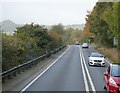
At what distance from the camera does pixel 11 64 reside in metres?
24.7

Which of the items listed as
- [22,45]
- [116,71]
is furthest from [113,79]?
[22,45]

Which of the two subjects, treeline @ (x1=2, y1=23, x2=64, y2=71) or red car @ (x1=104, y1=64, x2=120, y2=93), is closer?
red car @ (x1=104, y1=64, x2=120, y2=93)

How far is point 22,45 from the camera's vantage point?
3155 cm

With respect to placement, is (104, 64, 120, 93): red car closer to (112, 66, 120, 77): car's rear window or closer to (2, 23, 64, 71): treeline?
(112, 66, 120, 77): car's rear window

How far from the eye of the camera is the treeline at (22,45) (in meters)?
23.4

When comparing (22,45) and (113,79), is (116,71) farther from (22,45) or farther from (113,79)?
(22,45)

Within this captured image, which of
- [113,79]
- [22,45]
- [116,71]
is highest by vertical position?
[22,45]

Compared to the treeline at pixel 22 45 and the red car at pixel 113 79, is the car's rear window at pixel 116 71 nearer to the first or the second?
the red car at pixel 113 79

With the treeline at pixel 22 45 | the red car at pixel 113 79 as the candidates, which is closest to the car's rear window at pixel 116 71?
the red car at pixel 113 79

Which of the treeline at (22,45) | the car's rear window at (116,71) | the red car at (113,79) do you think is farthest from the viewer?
the treeline at (22,45)

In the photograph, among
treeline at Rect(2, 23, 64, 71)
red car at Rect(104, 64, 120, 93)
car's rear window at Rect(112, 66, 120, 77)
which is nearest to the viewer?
red car at Rect(104, 64, 120, 93)

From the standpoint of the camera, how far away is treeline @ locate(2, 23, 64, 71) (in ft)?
76.8

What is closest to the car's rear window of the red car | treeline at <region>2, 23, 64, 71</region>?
the red car

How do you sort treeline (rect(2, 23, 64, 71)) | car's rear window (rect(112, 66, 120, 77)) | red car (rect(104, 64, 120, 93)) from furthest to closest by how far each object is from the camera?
1. treeline (rect(2, 23, 64, 71))
2. car's rear window (rect(112, 66, 120, 77))
3. red car (rect(104, 64, 120, 93))
